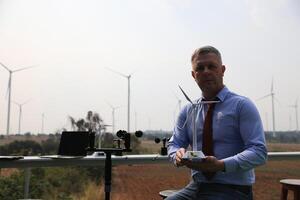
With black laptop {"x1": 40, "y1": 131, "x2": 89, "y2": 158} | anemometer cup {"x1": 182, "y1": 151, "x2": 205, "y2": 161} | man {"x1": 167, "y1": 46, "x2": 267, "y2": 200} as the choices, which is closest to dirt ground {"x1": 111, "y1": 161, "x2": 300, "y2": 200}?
black laptop {"x1": 40, "y1": 131, "x2": 89, "y2": 158}

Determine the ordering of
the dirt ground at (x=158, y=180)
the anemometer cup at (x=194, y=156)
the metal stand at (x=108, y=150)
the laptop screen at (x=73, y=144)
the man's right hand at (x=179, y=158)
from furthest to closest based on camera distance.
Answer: the dirt ground at (x=158, y=180), the laptop screen at (x=73, y=144), the metal stand at (x=108, y=150), the man's right hand at (x=179, y=158), the anemometer cup at (x=194, y=156)

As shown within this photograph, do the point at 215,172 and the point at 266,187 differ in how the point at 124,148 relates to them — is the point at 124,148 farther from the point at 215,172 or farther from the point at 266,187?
the point at 266,187

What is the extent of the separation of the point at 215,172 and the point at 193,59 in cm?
55

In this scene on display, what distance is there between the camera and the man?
1652 millimetres

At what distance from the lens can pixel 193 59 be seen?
190 cm

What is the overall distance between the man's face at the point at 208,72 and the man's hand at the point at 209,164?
409 millimetres

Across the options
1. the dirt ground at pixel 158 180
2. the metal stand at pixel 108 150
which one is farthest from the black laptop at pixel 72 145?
the dirt ground at pixel 158 180

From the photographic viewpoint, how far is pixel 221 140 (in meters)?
1.77

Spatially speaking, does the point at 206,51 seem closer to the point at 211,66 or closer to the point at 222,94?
the point at 211,66

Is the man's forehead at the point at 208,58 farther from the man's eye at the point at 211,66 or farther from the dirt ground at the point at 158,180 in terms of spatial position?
the dirt ground at the point at 158,180

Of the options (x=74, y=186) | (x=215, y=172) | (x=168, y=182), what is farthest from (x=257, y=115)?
(x=74, y=186)

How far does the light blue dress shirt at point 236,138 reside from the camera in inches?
65.1

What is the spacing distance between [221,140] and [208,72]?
12.7 inches

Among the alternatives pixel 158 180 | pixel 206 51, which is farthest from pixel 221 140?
pixel 158 180
